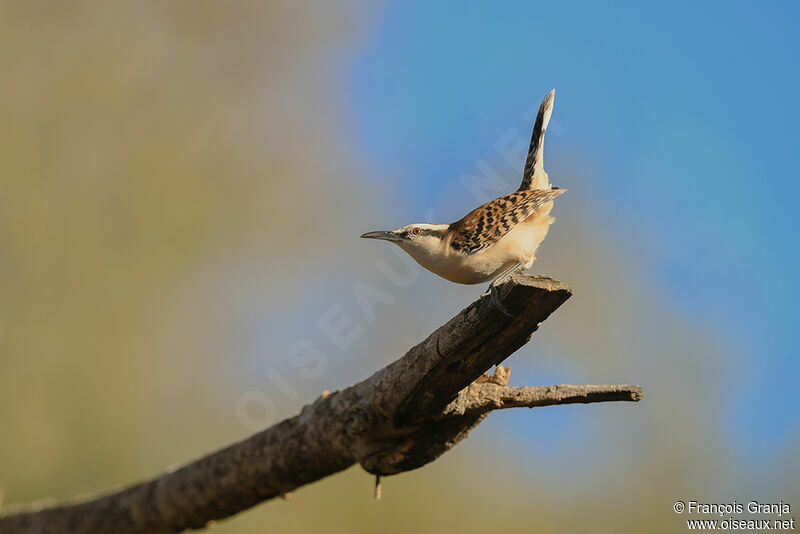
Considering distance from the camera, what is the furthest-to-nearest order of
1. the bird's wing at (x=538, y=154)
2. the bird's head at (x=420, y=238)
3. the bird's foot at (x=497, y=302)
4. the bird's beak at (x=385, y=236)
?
the bird's wing at (x=538, y=154) < the bird's beak at (x=385, y=236) < the bird's head at (x=420, y=238) < the bird's foot at (x=497, y=302)

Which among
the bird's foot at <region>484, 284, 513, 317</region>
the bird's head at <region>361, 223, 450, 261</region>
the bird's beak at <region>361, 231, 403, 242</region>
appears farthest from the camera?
the bird's beak at <region>361, 231, 403, 242</region>

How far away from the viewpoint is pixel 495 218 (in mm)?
4020

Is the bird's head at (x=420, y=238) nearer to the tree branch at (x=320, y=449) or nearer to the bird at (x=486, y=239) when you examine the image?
the bird at (x=486, y=239)

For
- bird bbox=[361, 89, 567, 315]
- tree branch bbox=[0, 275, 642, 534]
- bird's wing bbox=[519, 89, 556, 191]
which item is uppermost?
bird's wing bbox=[519, 89, 556, 191]

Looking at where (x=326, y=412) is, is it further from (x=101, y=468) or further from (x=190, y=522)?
(x=101, y=468)

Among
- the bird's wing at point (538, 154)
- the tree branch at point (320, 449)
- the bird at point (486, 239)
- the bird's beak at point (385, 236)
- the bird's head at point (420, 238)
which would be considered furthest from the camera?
the bird's wing at point (538, 154)

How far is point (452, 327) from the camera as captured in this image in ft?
8.39

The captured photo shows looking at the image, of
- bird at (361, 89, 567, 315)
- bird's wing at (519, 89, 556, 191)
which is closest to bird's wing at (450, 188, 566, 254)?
bird at (361, 89, 567, 315)

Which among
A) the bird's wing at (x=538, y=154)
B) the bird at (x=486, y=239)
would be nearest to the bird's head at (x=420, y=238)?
the bird at (x=486, y=239)

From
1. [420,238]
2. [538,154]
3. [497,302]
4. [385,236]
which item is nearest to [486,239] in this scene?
[420,238]

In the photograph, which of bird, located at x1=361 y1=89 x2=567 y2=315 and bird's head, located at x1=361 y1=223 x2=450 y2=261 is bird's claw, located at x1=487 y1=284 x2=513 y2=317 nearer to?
bird, located at x1=361 y1=89 x2=567 y2=315

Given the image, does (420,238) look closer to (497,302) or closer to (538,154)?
(538,154)

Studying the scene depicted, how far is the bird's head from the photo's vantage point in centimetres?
397

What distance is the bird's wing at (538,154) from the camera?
4.46 metres
